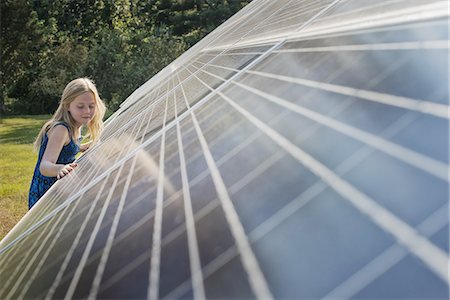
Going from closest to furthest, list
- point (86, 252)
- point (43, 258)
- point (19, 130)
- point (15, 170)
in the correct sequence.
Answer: point (86, 252)
point (43, 258)
point (15, 170)
point (19, 130)

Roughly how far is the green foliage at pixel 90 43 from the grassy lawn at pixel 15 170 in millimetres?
6068

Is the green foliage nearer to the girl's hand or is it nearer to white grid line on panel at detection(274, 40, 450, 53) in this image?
the girl's hand

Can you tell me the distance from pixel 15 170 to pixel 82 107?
33.6ft

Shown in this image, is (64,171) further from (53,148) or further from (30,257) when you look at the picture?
(30,257)

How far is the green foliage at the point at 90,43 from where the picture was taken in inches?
A: 1318

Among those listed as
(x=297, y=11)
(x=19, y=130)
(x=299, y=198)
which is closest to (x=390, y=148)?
(x=299, y=198)

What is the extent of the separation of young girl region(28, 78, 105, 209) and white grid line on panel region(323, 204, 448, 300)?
163 inches

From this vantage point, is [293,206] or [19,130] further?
[19,130]

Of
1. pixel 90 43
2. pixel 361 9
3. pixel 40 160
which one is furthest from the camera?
pixel 90 43

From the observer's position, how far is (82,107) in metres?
5.41

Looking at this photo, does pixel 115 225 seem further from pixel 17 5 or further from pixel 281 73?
pixel 17 5

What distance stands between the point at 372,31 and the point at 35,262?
1738 millimetres

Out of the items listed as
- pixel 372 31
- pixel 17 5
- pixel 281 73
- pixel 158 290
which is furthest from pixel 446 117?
pixel 17 5

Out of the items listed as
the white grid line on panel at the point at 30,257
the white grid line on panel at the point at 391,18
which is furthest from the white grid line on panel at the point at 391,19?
the white grid line on panel at the point at 30,257
